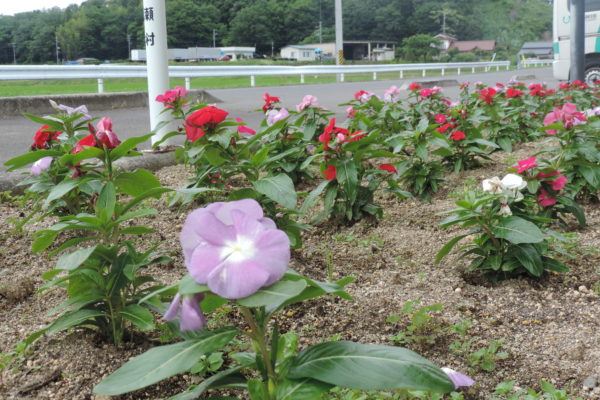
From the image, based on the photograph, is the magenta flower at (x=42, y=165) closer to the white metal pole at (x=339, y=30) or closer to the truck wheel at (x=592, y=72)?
the truck wheel at (x=592, y=72)

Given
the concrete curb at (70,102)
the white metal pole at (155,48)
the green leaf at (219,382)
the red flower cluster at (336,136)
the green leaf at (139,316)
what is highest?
the white metal pole at (155,48)

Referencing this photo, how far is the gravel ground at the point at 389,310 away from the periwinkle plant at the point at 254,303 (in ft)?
2.69

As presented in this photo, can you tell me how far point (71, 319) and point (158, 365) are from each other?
87 centimetres

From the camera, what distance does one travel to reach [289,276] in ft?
3.25

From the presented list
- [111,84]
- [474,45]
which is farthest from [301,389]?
[474,45]

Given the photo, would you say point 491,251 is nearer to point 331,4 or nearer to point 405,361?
point 405,361

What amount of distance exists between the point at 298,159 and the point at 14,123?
17.8 feet

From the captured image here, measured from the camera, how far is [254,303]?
899 mm

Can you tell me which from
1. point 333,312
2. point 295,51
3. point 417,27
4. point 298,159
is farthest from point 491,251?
point 417,27

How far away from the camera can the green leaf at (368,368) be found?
0.92 m

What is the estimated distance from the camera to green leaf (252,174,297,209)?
2.03 metres

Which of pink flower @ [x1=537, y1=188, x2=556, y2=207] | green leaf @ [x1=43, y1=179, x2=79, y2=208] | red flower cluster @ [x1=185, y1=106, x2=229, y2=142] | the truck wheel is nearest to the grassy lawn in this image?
the truck wheel

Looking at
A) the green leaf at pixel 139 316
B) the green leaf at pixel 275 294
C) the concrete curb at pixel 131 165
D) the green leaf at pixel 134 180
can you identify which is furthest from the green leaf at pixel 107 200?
the concrete curb at pixel 131 165

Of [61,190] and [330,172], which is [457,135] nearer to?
[330,172]
